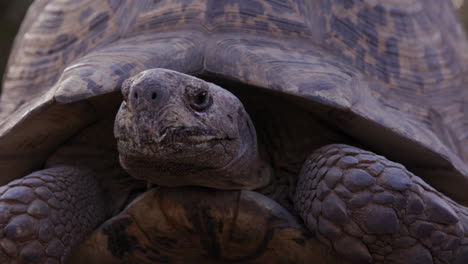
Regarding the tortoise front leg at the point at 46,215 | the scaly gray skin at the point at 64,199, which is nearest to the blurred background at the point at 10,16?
the scaly gray skin at the point at 64,199

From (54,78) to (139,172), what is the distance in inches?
44.6

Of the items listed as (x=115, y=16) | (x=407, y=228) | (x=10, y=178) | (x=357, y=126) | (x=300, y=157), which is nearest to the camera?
(x=407, y=228)

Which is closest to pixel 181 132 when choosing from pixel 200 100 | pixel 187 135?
pixel 187 135

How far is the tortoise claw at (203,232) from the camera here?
2.35 metres

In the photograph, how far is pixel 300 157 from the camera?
268 cm

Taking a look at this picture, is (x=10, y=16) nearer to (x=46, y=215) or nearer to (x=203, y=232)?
(x=46, y=215)

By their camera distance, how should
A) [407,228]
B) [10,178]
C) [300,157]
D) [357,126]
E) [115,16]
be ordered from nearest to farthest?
1. [407,228]
2. [357,126]
3. [300,157]
4. [115,16]
5. [10,178]

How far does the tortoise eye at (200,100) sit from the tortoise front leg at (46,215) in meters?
0.82

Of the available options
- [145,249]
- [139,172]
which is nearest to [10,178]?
[145,249]

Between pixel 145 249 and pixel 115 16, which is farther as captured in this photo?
pixel 115 16

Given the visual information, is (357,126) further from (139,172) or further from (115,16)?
(115,16)

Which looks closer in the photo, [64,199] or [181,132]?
[181,132]

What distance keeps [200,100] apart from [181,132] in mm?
168

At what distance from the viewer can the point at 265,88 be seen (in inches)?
92.6
